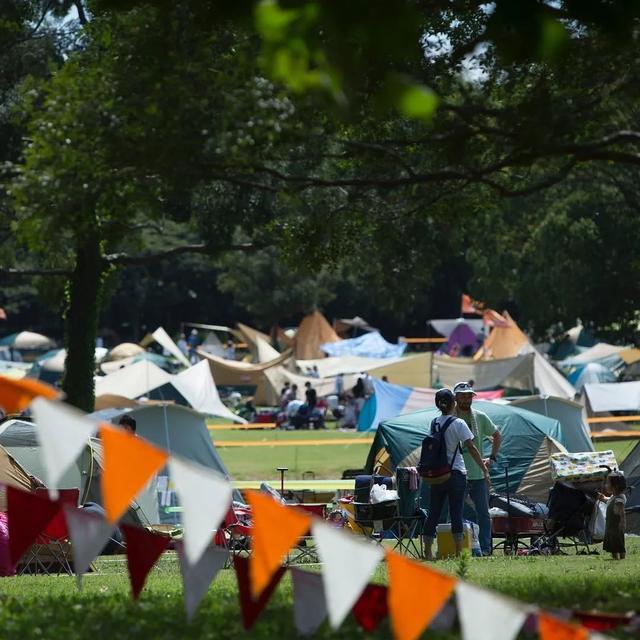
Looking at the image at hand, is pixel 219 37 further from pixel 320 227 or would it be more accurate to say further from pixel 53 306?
pixel 53 306

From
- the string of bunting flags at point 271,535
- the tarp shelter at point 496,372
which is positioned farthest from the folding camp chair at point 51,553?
the tarp shelter at point 496,372

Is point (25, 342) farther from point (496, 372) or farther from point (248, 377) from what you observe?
point (496, 372)

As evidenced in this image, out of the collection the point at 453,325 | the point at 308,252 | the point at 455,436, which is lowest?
the point at 455,436

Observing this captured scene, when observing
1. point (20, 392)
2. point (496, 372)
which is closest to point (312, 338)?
point (496, 372)

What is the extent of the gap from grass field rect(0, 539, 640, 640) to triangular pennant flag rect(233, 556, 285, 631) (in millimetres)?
74

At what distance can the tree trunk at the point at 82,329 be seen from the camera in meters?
24.8

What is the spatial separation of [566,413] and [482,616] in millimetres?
18088

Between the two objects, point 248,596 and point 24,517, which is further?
point 24,517

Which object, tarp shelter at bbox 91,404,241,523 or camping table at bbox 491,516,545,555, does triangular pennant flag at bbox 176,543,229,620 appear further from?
tarp shelter at bbox 91,404,241,523

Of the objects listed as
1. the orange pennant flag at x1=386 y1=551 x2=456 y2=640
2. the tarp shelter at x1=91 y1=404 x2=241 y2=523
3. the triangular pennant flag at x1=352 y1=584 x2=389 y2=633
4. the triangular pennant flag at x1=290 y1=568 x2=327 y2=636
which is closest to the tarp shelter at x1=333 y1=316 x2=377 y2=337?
the tarp shelter at x1=91 y1=404 x2=241 y2=523

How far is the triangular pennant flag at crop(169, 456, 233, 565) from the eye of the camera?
6.18 meters

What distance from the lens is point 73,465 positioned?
1611cm

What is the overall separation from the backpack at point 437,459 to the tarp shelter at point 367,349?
44.8 m

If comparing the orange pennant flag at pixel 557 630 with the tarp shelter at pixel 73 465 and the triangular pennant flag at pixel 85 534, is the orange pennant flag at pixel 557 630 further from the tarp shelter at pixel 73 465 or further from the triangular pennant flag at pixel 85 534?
the tarp shelter at pixel 73 465
